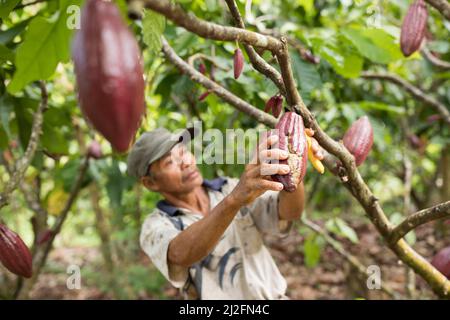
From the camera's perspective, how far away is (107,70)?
451 millimetres

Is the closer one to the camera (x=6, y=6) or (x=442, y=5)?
(x=6, y=6)

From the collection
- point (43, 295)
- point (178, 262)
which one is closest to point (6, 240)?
point (178, 262)

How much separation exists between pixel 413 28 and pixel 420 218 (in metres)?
0.72

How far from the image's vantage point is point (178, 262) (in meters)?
1.28

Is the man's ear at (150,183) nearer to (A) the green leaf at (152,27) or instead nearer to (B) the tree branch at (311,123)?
(B) the tree branch at (311,123)

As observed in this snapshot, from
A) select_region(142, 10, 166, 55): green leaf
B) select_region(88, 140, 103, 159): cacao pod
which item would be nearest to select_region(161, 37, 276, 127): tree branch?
select_region(142, 10, 166, 55): green leaf

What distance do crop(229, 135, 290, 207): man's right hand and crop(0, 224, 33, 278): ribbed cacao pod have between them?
0.55m

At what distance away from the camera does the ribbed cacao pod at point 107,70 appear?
0.45m

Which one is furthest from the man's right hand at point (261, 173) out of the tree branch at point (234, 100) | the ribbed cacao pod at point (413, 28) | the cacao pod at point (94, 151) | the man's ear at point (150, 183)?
the cacao pod at point (94, 151)

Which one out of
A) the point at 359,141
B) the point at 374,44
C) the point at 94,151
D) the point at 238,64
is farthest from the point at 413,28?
the point at 94,151

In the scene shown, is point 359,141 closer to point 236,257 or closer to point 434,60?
point 236,257

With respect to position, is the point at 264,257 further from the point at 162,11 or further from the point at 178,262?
the point at 162,11

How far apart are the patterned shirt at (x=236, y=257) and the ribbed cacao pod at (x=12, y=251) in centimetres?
41
